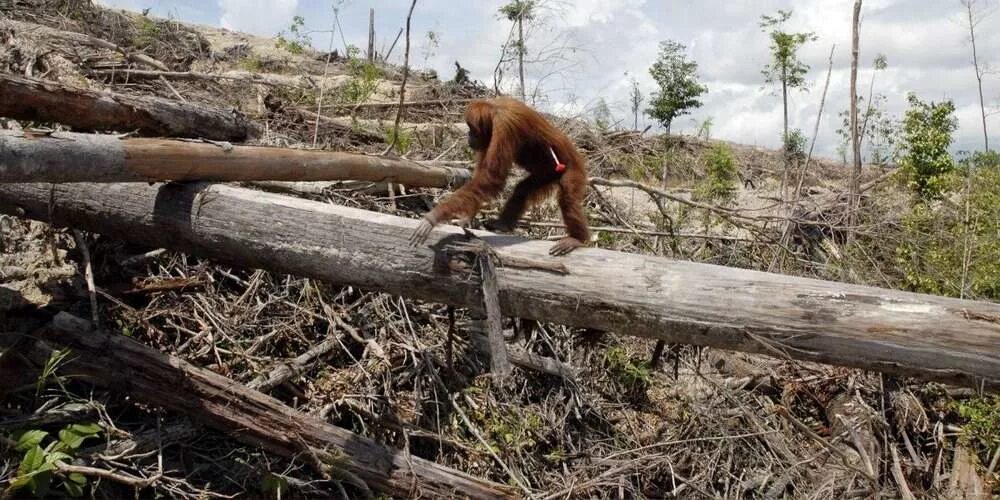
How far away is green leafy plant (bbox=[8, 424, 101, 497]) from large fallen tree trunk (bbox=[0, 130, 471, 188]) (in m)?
1.47

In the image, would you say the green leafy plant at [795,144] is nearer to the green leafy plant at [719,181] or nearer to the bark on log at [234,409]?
the green leafy plant at [719,181]

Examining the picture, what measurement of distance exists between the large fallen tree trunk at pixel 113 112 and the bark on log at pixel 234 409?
58.6 inches

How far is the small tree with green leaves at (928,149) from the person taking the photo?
11.4m

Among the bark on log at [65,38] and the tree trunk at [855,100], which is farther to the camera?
the tree trunk at [855,100]

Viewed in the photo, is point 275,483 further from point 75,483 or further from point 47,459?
point 47,459

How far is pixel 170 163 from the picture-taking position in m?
4.94

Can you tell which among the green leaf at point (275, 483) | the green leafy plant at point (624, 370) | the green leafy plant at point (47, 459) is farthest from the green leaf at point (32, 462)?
the green leafy plant at point (624, 370)

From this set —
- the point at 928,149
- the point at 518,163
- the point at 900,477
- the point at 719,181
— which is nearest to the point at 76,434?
the point at 518,163

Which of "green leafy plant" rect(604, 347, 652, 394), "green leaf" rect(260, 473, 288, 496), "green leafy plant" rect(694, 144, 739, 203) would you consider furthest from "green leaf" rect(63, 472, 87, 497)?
"green leafy plant" rect(694, 144, 739, 203)

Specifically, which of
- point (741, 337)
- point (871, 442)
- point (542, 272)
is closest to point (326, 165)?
point (542, 272)

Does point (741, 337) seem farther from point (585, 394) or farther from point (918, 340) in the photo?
point (585, 394)

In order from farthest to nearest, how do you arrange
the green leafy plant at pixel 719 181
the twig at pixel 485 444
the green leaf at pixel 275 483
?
the green leafy plant at pixel 719 181 < the twig at pixel 485 444 < the green leaf at pixel 275 483

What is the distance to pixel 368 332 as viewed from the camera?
6.15m

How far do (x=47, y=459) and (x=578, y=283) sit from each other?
313 centimetres
